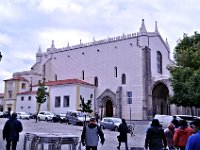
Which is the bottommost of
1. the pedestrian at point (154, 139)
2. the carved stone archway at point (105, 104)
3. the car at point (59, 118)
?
the car at point (59, 118)

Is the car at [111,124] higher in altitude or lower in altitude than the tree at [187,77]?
lower

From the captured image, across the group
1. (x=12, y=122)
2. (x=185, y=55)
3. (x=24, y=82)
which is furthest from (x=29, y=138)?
(x=24, y=82)

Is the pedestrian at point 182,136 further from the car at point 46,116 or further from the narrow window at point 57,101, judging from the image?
the narrow window at point 57,101

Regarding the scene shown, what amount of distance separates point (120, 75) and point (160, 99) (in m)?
7.18

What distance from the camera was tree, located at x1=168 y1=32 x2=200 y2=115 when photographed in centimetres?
2550

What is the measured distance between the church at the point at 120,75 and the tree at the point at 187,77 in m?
14.6

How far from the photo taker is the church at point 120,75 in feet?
146

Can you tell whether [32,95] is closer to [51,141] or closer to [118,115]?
[118,115]

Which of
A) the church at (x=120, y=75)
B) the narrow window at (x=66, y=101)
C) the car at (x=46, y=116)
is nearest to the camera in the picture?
the car at (x=46, y=116)

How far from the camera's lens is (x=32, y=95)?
5200 centimetres

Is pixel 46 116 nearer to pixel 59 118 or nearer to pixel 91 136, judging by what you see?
pixel 59 118

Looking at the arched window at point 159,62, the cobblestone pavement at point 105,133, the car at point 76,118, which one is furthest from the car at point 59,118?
the arched window at point 159,62

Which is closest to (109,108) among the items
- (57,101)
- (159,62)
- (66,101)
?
(66,101)

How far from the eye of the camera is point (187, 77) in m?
26.1
